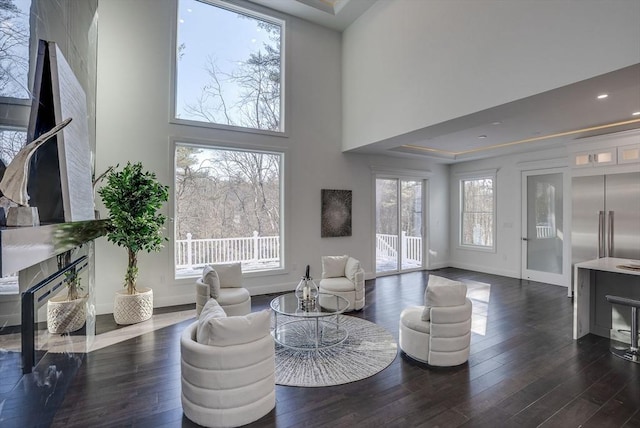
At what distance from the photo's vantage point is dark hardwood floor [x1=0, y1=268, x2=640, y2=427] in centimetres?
229

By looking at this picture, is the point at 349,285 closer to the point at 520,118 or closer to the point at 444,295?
the point at 444,295

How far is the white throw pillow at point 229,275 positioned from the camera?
4.48 meters

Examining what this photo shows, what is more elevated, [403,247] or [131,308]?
[403,247]

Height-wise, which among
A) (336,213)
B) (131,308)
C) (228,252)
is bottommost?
(131,308)

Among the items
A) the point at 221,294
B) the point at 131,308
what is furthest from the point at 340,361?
the point at 131,308

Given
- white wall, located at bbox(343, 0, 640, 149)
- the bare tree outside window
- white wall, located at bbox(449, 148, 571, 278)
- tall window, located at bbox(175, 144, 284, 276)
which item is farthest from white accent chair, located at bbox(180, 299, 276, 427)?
white wall, located at bbox(449, 148, 571, 278)

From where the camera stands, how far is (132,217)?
412 centimetres

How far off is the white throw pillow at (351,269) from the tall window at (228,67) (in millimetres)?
2948

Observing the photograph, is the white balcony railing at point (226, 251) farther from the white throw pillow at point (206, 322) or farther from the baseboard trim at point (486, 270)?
the baseboard trim at point (486, 270)

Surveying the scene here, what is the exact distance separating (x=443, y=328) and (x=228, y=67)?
5.47 m

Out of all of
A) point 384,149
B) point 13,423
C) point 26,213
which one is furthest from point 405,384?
point 384,149

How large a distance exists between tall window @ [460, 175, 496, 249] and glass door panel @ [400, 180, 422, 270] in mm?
1306

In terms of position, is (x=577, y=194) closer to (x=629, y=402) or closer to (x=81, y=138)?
(x=629, y=402)

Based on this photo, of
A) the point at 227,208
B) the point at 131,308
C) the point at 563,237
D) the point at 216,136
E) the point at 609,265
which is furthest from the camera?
the point at 563,237
